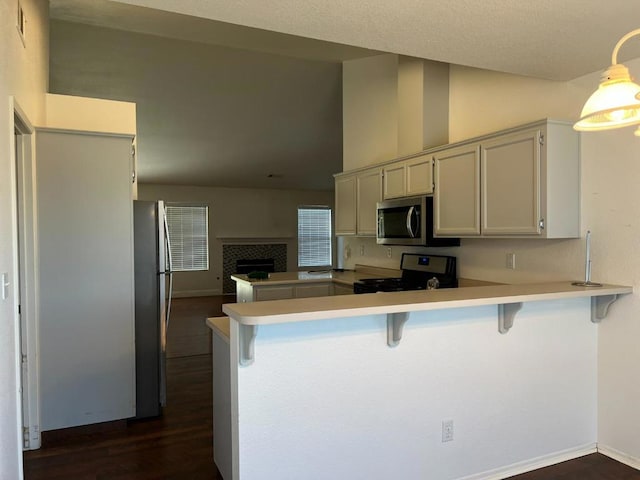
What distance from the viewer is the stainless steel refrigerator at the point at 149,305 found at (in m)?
3.23

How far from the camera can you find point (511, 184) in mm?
2707

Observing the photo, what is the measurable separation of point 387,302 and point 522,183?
126cm

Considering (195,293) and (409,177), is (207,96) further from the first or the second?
(195,293)

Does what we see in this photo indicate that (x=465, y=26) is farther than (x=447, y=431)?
No

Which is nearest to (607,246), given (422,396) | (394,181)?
(422,396)

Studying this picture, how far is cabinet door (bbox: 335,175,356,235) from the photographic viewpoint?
4.73 m

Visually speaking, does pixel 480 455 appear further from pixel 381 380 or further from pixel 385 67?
pixel 385 67

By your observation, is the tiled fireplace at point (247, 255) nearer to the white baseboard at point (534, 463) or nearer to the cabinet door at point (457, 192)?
the cabinet door at point (457, 192)

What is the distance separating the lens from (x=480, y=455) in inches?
93.2

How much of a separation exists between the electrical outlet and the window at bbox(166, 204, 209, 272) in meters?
8.41

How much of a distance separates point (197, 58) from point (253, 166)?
347cm

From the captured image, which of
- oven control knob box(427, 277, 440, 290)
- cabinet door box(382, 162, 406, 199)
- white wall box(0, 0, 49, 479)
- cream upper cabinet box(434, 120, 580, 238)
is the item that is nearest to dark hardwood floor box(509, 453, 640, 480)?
cream upper cabinet box(434, 120, 580, 238)

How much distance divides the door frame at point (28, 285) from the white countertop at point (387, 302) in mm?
1611

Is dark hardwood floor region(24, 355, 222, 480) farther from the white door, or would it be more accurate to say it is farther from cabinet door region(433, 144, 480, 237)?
cabinet door region(433, 144, 480, 237)
